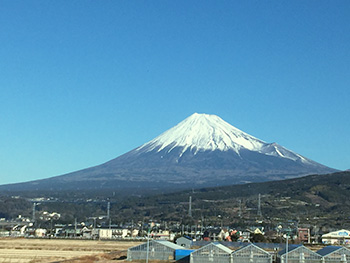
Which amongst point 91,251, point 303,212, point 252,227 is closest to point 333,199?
point 303,212

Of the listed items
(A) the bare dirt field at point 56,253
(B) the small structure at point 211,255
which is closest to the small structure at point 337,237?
(A) the bare dirt field at point 56,253

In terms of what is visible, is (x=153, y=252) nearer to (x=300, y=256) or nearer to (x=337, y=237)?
(x=300, y=256)

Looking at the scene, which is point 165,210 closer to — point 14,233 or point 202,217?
point 202,217

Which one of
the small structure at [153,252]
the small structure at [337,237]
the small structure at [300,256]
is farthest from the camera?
the small structure at [337,237]

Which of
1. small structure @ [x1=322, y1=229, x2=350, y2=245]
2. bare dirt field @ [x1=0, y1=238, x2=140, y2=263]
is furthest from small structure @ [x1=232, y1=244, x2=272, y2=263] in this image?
small structure @ [x1=322, y1=229, x2=350, y2=245]

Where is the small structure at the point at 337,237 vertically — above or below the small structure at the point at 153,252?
below

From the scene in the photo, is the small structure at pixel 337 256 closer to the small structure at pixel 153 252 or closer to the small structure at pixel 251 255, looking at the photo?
the small structure at pixel 251 255
